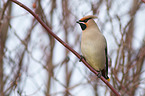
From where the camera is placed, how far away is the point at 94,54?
13.3 feet

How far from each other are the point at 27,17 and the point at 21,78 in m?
2.26

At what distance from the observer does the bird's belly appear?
4.01 metres

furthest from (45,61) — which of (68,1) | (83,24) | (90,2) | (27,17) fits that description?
(83,24)

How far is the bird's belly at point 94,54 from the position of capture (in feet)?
13.2

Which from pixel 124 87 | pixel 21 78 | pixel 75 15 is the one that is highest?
pixel 75 15

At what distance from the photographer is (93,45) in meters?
4.00

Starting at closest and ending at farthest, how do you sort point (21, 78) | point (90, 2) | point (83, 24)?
1. point (21, 78)
2. point (83, 24)
3. point (90, 2)

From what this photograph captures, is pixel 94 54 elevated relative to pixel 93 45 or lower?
lower

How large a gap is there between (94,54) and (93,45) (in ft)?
0.52

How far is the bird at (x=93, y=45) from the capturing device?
4012 mm

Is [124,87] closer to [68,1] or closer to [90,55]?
[90,55]

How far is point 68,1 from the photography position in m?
5.91

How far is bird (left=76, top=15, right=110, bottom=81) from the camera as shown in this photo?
158 inches

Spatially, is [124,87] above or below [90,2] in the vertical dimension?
below
